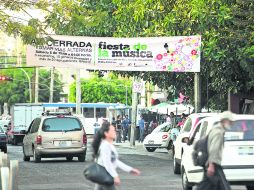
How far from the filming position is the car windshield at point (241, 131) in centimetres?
1800

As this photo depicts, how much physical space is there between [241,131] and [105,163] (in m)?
6.12

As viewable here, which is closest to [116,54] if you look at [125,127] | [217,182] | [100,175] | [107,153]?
[217,182]

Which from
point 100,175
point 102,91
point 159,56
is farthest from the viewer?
point 102,91

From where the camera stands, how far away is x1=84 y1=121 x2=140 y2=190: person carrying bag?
12375 mm

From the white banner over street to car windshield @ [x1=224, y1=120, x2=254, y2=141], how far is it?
49.8ft

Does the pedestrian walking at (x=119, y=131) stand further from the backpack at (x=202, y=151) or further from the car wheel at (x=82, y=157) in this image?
the backpack at (x=202, y=151)

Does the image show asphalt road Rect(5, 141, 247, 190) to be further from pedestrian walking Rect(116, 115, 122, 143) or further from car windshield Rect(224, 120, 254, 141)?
pedestrian walking Rect(116, 115, 122, 143)

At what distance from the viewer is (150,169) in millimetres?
27703

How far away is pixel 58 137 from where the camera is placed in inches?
1221

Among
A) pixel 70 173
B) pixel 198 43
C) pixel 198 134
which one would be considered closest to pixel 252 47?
pixel 198 43

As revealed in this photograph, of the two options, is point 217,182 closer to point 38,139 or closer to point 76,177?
point 76,177

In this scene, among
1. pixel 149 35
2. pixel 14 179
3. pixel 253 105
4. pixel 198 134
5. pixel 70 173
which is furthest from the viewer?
pixel 253 105

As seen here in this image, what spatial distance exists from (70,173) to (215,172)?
40.4 ft

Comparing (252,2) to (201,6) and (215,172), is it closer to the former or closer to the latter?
(201,6)
